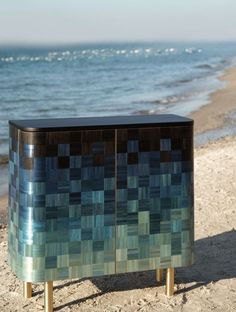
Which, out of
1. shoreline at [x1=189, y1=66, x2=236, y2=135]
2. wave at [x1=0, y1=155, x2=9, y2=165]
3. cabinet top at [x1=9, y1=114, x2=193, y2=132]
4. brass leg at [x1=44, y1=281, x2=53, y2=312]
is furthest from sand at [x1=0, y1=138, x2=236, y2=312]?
shoreline at [x1=189, y1=66, x2=236, y2=135]

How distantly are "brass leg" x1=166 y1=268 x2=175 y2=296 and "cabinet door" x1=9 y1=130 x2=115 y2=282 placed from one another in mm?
626

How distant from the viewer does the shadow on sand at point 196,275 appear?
256 inches

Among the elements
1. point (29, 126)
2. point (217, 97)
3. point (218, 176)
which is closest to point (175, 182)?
point (29, 126)

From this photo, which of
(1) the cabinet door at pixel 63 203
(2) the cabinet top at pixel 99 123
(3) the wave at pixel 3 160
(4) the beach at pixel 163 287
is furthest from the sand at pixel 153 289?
(3) the wave at pixel 3 160

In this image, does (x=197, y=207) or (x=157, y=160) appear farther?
(x=197, y=207)

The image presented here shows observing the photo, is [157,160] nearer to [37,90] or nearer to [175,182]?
[175,182]

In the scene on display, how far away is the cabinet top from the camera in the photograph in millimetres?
5492

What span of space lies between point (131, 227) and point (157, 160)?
1.82 feet

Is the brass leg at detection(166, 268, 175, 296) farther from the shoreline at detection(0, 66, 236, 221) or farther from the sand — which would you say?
the shoreline at detection(0, 66, 236, 221)

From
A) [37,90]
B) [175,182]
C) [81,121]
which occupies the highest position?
[81,121]

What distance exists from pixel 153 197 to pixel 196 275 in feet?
4.23

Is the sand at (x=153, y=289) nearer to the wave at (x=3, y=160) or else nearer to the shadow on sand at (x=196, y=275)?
the shadow on sand at (x=196, y=275)

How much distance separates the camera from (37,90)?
120ft

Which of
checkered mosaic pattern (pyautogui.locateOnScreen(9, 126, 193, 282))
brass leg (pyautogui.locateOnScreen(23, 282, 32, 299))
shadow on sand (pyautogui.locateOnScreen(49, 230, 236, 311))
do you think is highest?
checkered mosaic pattern (pyautogui.locateOnScreen(9, 126, 193, 282))
